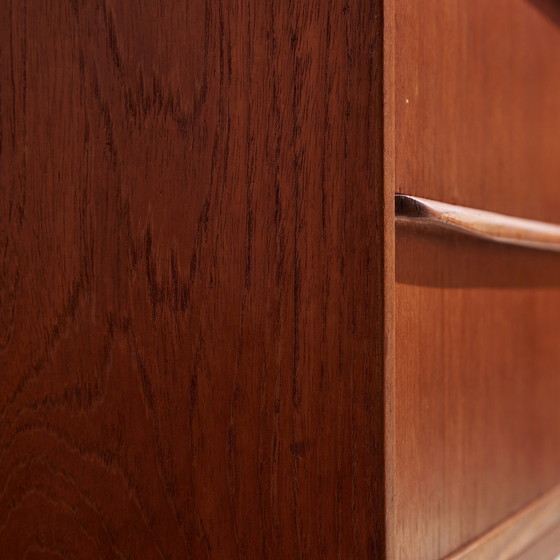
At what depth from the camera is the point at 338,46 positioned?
55cm

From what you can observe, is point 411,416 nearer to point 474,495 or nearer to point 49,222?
point 474,495

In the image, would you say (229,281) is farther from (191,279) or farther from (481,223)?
(481,223)

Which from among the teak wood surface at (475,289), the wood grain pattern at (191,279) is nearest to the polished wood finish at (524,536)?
the teak wood surface at (475,289)

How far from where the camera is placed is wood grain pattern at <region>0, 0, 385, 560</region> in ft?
1.81

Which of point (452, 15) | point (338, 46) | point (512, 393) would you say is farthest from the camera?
point (512, 393)

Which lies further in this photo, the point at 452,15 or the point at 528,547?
the point at 528,547

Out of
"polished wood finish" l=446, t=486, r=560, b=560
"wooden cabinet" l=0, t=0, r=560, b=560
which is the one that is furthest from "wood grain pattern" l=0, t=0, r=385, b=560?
"polished wood finish" l=446, t=486, r=560, b=560

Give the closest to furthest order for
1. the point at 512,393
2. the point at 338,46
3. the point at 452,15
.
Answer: the point at 338,46, the point at 452,15, the point at 512,393

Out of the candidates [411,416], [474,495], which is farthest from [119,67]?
[474,495]

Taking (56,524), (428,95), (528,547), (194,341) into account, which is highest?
(428,95)

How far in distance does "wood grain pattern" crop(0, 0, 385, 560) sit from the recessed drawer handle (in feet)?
0.14

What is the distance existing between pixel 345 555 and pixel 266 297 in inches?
7.4

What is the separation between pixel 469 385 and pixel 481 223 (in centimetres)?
15

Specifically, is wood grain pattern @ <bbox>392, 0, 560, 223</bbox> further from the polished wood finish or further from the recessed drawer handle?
the polished wood finish
